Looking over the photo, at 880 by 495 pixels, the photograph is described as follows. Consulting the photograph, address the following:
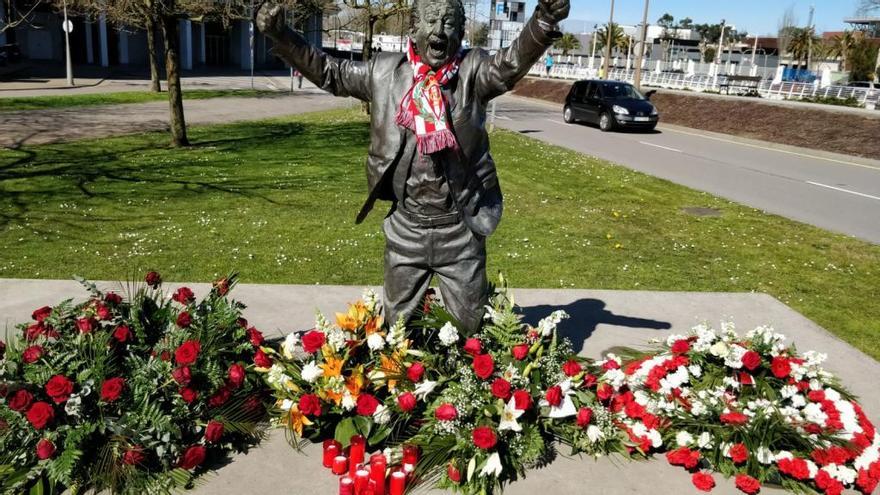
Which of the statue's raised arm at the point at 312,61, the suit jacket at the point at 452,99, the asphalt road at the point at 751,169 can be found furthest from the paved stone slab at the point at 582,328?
the asphalt road at the point at 751,169

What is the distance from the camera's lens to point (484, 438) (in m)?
3.29

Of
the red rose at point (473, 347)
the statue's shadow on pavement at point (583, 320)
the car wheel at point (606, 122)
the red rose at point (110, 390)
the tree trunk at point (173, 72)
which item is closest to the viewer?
the red rose at point (110, 390)

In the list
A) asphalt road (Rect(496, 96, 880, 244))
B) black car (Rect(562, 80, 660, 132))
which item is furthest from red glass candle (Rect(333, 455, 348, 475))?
black car (Rect(562, 80, 660, 132))

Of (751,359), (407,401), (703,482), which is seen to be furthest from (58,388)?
(751,359)

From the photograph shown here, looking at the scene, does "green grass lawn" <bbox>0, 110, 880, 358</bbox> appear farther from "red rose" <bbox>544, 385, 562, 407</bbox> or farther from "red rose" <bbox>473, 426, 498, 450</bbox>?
"red rose" <bbox>473, 426, 498, 450</bbox>

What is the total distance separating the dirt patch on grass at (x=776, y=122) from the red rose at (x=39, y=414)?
66.8 ft

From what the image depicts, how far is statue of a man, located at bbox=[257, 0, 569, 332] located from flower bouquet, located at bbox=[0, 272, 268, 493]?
1053 millimetres

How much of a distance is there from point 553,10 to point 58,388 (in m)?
2.93

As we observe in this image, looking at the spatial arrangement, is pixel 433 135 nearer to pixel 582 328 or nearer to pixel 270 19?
pixel 270 19

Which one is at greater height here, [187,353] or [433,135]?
[433,135]

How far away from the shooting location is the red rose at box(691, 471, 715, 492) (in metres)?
3.48

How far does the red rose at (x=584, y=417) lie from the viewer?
3.68 metres

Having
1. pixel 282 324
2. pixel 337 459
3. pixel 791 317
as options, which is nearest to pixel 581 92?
pixel 791 317

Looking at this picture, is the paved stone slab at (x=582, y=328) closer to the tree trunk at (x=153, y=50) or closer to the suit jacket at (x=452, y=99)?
the suit jacket at (x=452, y=99)
